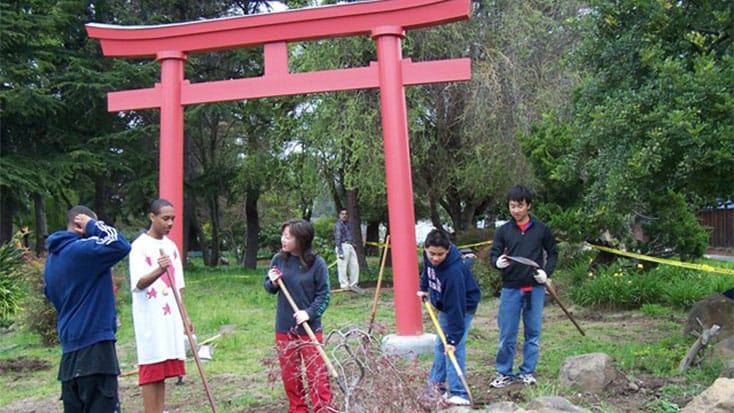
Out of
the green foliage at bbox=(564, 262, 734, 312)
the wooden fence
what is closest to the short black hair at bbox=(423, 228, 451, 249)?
the green foliage at bbox=(564, 262, 734, 312)

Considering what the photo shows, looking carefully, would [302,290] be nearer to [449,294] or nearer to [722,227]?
[449,294]

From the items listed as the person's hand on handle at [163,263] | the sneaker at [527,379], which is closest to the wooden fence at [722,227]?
the sneaker at [527,379]

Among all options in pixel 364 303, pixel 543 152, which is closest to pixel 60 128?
pixel 364 303

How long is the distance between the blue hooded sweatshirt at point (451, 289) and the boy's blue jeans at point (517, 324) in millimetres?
620

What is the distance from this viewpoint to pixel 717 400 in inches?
133

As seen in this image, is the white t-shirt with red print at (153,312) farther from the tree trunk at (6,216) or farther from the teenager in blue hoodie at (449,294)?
the tree trunk at (6,216)

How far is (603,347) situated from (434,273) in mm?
2752

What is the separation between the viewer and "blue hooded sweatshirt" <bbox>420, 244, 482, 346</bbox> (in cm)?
433

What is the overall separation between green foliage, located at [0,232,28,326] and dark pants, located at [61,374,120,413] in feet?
20.8

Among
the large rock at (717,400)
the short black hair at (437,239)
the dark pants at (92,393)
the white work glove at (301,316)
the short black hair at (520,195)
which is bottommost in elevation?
the large rock at (717,400)

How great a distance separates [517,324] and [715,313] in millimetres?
2124

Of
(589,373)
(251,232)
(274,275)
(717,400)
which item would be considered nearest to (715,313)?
(589,373)

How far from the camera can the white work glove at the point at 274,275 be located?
4.27 meters

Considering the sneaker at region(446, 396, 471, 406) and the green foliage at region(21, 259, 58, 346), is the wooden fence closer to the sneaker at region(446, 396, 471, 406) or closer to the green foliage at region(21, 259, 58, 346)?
the green foliage at region(21, 259, 58, 346)
